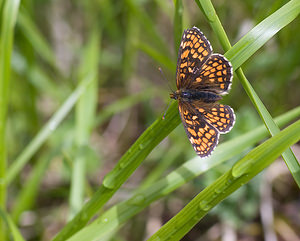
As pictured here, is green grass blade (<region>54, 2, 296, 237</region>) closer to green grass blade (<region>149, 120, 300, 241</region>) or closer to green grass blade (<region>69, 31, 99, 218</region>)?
green grass blade (<region>149, 120, 300, 241</region>)

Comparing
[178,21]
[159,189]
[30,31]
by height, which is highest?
[30,31]

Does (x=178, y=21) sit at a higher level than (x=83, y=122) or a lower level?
higher

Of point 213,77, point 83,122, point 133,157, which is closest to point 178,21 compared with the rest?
point 213,77

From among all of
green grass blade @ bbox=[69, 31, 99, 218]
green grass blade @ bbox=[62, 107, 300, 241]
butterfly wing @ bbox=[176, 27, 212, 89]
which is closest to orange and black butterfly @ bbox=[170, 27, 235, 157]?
butterfly wing @ bbox=[176, 27, 212, 89]

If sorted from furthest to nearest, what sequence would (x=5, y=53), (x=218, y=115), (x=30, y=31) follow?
(x=30, y=31), (x=5, y=53), (x=218, y=115)

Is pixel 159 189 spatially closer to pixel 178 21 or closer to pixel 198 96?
pixel 198 96

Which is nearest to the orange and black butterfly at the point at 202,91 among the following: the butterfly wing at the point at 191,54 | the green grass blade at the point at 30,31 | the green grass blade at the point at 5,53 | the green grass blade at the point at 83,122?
the butterfly wing at the point at 191,54

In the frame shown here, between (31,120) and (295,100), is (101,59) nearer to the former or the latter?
(31,120)
